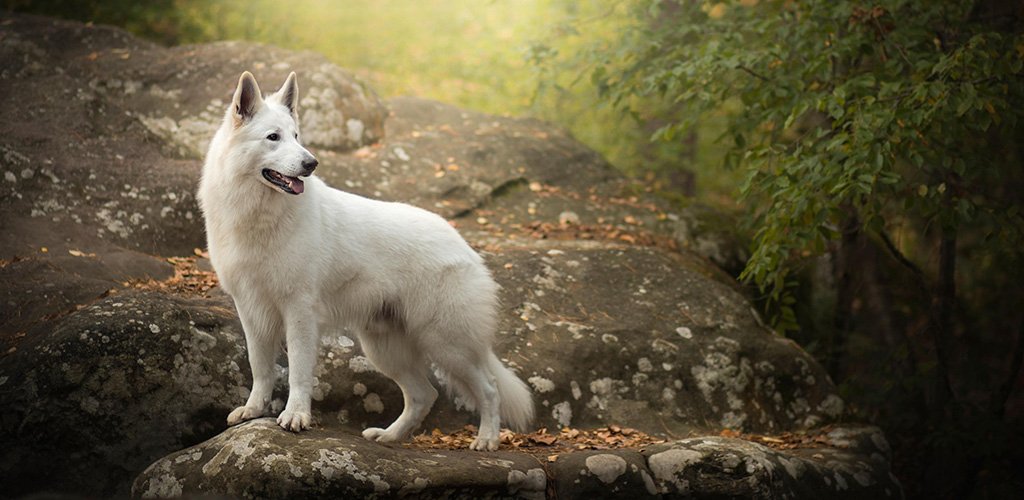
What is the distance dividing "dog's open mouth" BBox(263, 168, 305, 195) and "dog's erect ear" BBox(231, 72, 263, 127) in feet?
1.06

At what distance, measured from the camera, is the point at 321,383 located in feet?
17.5

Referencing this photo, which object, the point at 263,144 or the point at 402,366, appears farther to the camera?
the point at 402,366

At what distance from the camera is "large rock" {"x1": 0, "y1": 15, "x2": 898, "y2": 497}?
441 cm

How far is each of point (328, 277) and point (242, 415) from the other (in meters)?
0.95

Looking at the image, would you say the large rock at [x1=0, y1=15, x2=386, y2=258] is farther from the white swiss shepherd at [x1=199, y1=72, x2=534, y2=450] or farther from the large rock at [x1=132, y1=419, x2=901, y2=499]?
the large rock at [x1=132, y1=419, x2=901, y2=499]

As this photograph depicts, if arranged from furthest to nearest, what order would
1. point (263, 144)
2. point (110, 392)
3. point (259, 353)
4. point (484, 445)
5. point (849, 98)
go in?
1. point (849, 98)
2. point (484, 445)
3. point (259, 353)
4. point (110, 392)
5. point (263, 144)

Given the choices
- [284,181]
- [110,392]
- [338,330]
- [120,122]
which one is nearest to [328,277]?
[338,330]

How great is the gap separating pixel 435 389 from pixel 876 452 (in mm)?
3725

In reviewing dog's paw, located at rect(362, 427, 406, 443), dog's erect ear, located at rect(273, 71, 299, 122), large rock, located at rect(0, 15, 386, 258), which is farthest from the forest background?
dog's erect ear, located at rect(273, 71, 299, 122)

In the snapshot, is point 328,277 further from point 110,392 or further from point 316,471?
point 110,392

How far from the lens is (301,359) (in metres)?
4.59

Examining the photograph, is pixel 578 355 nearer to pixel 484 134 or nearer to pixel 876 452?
pixel 876 452

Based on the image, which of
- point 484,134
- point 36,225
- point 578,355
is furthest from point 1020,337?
point 36,225

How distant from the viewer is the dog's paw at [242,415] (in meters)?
4.61
